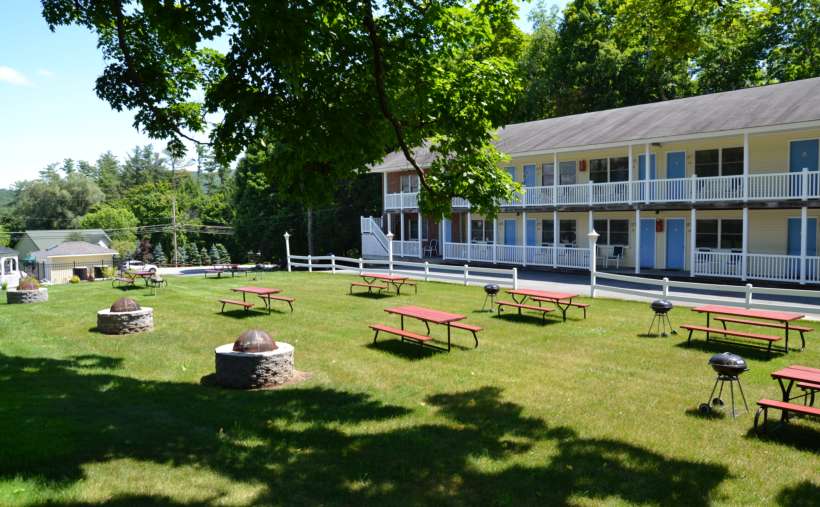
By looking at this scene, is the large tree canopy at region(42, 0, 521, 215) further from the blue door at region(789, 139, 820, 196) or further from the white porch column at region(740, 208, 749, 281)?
the blue door at region(789, 139, 820, 196)

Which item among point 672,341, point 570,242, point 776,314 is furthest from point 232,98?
point 570,242

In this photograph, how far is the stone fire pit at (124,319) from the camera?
13961 millimetres

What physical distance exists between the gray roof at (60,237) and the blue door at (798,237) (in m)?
60.1

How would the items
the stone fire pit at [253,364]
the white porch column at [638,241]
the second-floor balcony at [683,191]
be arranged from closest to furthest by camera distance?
the stone fire pit at [253,364] < the second-floor balcony at [683,191] < the white porch column at [638,241]

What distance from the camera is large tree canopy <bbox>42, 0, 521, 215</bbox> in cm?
801

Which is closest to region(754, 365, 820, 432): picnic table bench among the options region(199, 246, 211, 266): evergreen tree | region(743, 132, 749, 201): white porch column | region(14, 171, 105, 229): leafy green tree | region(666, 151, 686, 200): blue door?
region(743, 132, 749, 201): white porch column

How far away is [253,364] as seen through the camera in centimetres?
942

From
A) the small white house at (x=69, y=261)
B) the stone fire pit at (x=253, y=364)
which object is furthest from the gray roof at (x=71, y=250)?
the stone fire pit at (x=253, y=364)

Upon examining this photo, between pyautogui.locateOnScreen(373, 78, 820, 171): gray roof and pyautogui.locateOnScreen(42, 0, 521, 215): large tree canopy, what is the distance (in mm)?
12285

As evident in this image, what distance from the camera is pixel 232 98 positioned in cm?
862

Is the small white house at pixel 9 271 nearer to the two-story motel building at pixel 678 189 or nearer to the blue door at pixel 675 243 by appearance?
the two-story motel building at pixel 678 189

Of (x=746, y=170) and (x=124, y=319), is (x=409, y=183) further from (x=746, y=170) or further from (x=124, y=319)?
(x=124, y=319)

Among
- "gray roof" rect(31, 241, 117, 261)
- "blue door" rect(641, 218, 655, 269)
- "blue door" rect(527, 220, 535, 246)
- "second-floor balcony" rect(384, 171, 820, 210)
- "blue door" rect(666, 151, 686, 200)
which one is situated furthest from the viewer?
"gray roof" rect(31, 241, 117, 261)

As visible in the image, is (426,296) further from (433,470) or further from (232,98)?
(433,470)
